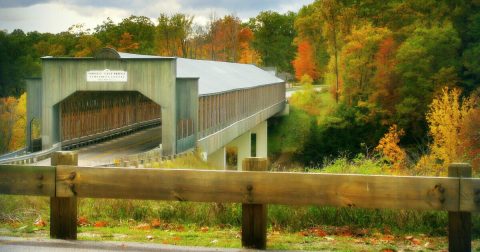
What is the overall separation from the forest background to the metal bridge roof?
21.3ft

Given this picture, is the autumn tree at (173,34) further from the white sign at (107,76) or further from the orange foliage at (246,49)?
the white sign at (107,76)

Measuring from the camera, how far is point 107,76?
27.8 m

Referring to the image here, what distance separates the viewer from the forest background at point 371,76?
44.6 meters

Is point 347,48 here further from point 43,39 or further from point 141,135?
point 43,39

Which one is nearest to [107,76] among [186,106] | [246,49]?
[186,106]

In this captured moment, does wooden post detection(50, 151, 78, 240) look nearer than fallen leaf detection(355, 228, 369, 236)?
Yes

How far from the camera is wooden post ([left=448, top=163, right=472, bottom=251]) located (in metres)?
5.12

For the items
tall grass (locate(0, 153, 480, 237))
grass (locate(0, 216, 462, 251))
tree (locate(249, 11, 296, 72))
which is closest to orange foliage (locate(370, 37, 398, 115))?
tree (locate(249, 11, 296, 72))

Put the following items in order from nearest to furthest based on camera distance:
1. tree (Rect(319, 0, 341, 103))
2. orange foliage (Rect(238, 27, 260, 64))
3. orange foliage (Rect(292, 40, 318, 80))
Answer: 1. tree (Rect(319, 0, 341, 103))
2. orange foliage (Rect(292, 40, 318, 80))
3. orange foliage (Rect(238, 27, 260, 64))

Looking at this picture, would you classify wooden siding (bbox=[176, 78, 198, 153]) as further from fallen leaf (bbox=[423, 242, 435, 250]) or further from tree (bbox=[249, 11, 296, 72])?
tree (bbox=[249, 11, 296, 72])

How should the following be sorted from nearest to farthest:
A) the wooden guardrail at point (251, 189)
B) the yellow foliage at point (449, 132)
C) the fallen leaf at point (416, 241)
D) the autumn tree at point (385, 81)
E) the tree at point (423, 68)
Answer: the wooden guardrail at point (251, 189) → the fallen leaf at point (416, 241) → the yellow foliage at point (449, 132) → the tree at point (423, 68) → the autumn tree at point (385, 81)

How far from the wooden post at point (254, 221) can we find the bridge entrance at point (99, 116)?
81.8ft

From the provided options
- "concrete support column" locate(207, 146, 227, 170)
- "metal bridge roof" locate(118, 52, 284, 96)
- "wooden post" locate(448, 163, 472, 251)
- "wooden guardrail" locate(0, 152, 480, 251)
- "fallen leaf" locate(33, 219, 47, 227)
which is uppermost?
Result: "metal bridge roof" locate(118, 52, 284, 96)

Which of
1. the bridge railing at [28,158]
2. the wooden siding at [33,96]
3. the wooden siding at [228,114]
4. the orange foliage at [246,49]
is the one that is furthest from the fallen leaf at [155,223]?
the orange foliage at [246,49]
